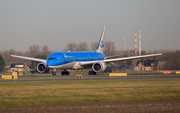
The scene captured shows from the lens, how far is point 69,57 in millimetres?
54906

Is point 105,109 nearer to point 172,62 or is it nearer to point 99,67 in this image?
point 99,67

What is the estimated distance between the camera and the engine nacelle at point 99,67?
5339 cm

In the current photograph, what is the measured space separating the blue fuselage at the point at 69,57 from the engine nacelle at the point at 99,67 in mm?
4163

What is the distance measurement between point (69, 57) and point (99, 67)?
6306 mm

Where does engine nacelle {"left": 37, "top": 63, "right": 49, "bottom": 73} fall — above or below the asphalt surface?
above

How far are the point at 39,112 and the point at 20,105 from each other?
351 centimetres

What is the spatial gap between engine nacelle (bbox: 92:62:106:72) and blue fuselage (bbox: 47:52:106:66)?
164 inches

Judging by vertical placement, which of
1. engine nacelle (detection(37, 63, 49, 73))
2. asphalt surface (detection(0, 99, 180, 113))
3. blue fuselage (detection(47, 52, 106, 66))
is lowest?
asphalt surface (detection(0, 99, 180, 113))

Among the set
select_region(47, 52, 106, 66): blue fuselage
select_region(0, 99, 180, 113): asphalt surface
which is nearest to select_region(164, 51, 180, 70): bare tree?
select_region(47, 52, 106, 66): blue fuselage

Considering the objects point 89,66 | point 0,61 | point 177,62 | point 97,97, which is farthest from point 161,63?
point 97,97

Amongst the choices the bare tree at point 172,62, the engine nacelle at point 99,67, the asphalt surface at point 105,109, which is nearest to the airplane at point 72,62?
the engine nacelle at point 99,67

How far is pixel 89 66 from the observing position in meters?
59.0

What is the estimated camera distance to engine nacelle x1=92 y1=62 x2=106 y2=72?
2102 inches

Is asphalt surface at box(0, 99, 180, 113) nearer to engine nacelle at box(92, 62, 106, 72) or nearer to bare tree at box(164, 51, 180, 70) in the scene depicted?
engine nacelle at box(92, 62, 106, 72)
